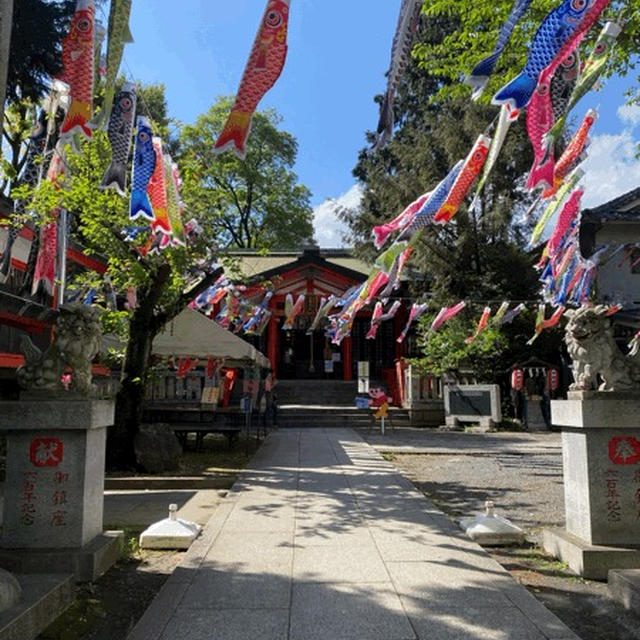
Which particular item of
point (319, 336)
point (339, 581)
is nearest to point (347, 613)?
point (339, 581)

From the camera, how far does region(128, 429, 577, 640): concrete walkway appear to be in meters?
3.38

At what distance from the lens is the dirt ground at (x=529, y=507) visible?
3.77 m

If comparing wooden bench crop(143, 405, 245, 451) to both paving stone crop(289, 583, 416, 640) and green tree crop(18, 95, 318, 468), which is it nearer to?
green tree crop(18, 95, 318, 468)

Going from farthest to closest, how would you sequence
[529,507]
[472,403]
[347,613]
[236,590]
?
[472,403] < [529,507] < [236,590] < [347,613]

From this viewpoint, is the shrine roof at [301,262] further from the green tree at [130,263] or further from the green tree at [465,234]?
the green tree at [130,263]

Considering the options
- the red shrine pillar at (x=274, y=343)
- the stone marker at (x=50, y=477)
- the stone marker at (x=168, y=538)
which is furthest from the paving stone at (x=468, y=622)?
the red shrine pillar at (x=274, y=343)

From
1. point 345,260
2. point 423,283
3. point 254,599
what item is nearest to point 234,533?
point 254,599

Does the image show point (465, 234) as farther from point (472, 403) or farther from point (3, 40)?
point (3, 40)

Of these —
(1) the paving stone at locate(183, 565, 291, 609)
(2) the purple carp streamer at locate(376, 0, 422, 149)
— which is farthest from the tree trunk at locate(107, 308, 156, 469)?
(1) the paving stone at locate(183, 565, 291, 609)

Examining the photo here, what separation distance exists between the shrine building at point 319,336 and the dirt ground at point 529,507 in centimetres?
1216

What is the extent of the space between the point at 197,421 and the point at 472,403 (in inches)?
364

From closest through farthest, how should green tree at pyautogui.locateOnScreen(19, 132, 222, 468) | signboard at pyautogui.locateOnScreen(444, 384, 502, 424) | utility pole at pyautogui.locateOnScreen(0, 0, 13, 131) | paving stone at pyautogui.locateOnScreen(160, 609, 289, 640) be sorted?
1. paving stone at pyautogui.locateOnScreen(160, 609, 289, 640)
2. utility pole at pyautogui.locateOnScreen(0, 0, 13, 131)
3. green tree at pyautogui.locateOnScreen(19, 132, 222, 468)
4. signboard at pyautogui.locateOnScreen(444, 384, 502, 424)

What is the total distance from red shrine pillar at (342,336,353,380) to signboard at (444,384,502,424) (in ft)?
21.1

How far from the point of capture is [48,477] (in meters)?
4.46
